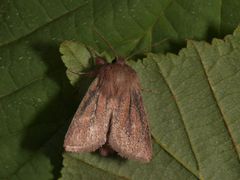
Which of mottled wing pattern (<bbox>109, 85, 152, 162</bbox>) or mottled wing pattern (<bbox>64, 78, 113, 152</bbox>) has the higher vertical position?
mottled wing pattern (<bbox>64, 78, 113, 152</bbox>)

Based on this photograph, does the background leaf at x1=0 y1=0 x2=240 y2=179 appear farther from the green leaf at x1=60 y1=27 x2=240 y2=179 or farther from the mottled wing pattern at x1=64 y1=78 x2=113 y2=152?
the mottled wing pattern at x1=64 y1=78 x2=113 y2=152

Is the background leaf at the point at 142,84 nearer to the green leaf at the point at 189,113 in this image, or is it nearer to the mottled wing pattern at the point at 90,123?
the green leaf at the point at 189,113

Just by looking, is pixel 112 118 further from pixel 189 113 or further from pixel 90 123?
pixel 189 113

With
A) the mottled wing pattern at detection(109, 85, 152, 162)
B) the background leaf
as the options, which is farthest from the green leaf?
the mottled wing pattern at detection(109, 85, 152, 162)

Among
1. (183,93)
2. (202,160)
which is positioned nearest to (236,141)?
(202,160)

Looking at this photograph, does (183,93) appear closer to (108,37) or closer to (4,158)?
(108,37)
